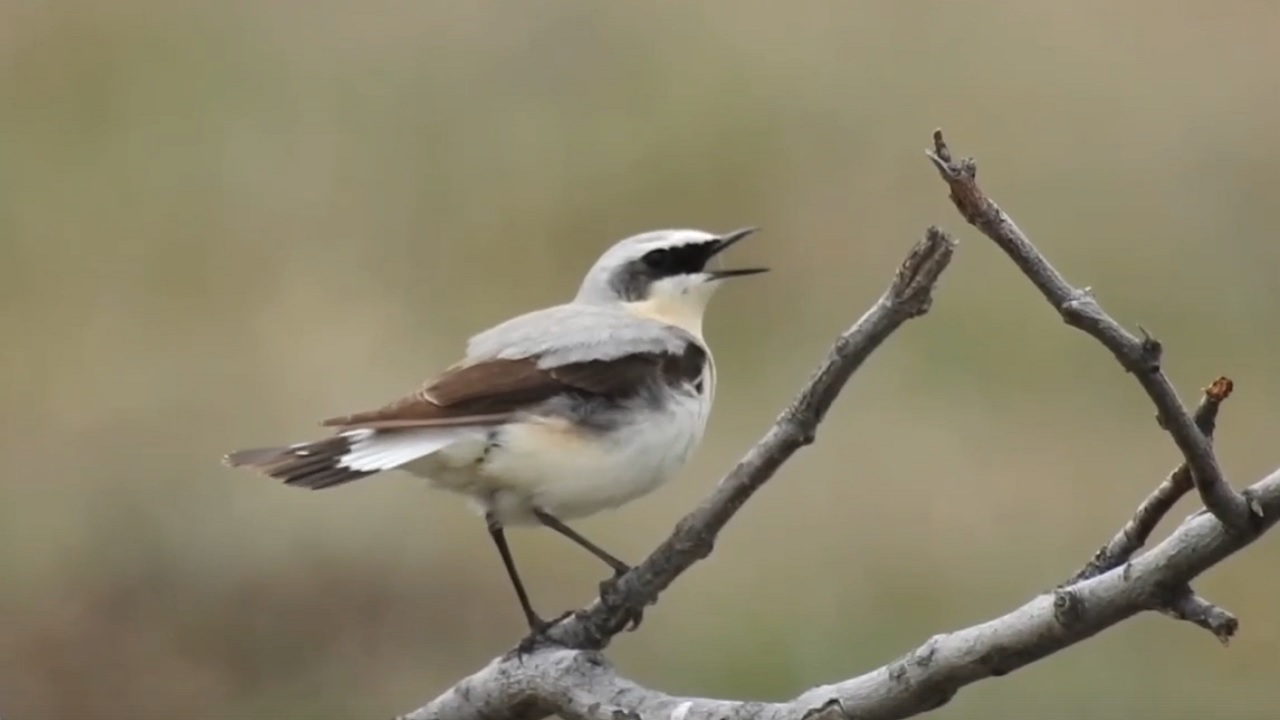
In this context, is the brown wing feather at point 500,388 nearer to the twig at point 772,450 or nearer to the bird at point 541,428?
the bird at point 541,428

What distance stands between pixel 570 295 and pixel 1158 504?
3.84 meters

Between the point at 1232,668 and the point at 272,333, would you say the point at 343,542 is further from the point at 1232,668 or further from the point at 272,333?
the point at 1232,668

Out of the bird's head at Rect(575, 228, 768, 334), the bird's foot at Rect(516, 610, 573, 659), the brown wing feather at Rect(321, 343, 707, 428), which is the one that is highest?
the bird's head at Rect(575, 228, 768, 334)

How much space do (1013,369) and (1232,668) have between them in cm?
119

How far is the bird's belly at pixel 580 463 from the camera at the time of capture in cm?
211

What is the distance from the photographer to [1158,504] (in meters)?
1.47

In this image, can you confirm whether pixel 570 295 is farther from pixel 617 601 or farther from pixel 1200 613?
pixel 1200 613

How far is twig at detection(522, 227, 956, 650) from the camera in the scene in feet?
4.71

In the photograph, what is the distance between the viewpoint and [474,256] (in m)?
5.61

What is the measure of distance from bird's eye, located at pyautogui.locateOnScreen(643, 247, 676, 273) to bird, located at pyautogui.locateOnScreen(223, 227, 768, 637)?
210 mm

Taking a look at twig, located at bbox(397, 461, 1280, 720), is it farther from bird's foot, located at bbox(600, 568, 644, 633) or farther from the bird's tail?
the bird's tail

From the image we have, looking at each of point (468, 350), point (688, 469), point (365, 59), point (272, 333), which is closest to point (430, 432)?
point (468, 350)

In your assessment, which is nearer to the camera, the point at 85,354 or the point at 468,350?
the point at 468,350

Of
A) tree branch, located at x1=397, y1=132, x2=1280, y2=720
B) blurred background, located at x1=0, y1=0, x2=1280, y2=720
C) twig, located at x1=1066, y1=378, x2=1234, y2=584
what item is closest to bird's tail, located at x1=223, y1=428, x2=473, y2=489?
tree branch, located at x1=397, y1=132, x2=1280, y2=720
